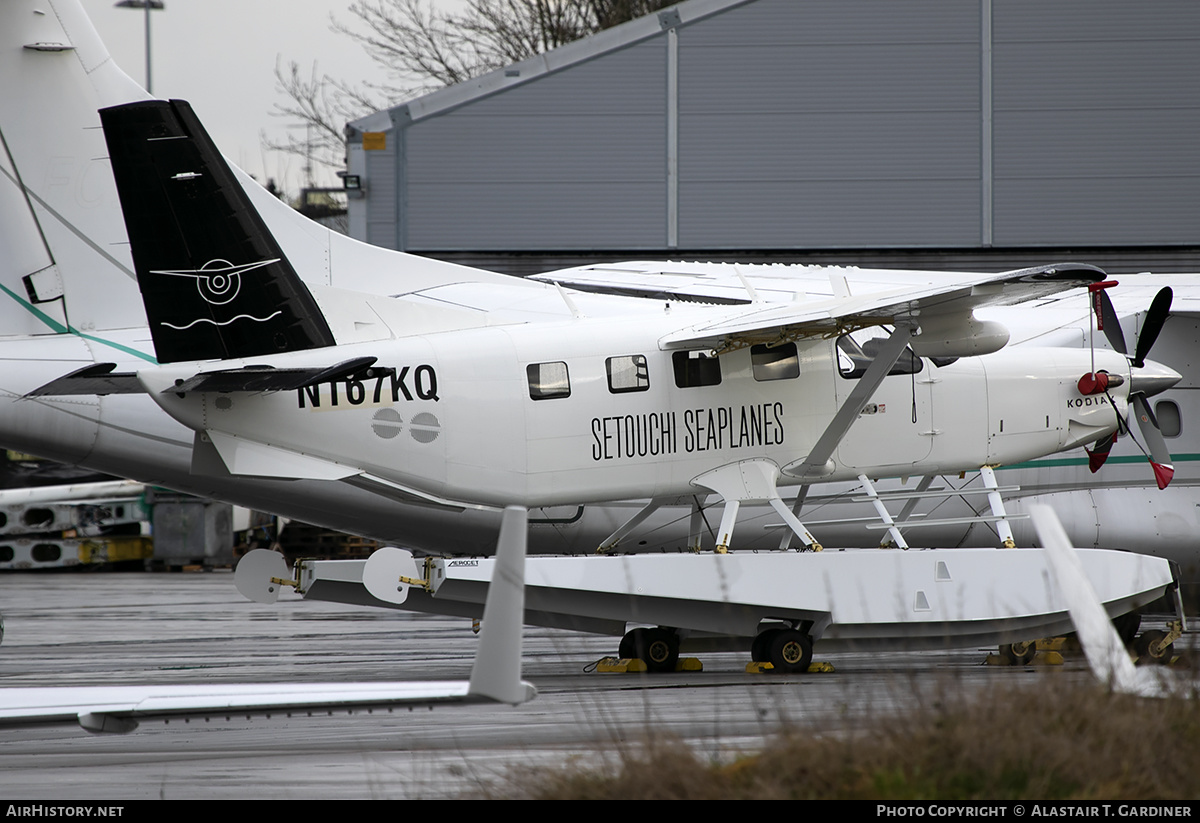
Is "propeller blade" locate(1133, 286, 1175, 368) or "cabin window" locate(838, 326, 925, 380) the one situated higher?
"propeller blade" locate(1133, 286, 1175, 368)

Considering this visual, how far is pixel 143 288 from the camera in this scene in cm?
950

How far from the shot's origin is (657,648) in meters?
11.5

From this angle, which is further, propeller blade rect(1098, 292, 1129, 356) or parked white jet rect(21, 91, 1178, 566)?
propeller blade rect(1098, 292, 1129, 356)

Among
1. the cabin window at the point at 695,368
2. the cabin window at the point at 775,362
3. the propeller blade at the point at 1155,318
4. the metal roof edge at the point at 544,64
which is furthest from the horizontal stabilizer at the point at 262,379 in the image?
the metal roof edge at the point at 544,64

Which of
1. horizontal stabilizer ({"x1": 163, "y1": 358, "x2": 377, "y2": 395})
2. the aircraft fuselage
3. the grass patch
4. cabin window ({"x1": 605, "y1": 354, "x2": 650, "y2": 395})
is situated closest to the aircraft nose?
the aircraft fuselage

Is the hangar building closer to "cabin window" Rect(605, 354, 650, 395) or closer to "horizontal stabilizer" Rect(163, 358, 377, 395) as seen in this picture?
"cabin window" Rect(605, 354, 650, 395)

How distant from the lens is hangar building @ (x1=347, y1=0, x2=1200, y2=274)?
21188 mm

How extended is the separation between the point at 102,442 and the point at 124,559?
58.9ft

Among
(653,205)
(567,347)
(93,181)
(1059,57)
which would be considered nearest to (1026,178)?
(1059,57)

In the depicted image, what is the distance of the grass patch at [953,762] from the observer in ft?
14.3

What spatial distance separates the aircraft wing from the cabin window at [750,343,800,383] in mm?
142

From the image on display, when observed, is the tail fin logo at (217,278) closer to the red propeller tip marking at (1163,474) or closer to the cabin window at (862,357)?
the cabin window at (862,357)

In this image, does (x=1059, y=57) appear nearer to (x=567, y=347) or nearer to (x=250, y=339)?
(x=567, y=347)

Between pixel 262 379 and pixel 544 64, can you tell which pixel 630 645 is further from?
pixel 544 64
